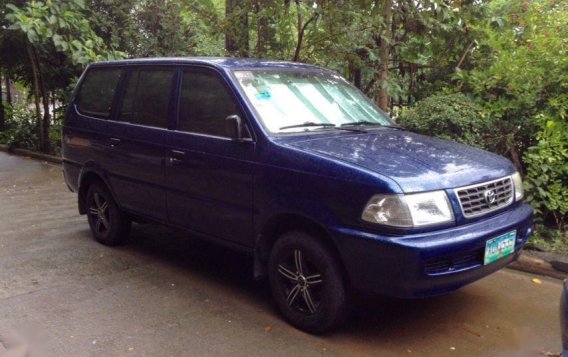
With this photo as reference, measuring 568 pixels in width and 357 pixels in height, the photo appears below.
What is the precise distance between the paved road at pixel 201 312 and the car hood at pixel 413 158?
1.10 metres

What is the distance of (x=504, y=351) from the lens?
3641 millimetres

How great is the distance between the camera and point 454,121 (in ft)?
19.6

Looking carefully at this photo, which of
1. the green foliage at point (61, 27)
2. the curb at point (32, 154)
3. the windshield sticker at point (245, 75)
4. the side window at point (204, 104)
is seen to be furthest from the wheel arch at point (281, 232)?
the curb at point (32, 154)

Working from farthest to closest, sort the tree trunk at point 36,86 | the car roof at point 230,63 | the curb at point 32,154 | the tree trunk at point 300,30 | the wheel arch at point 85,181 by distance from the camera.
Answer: the curb at point 32,154
the tree trunk at point 36,86
the tree trunk at point 300,30
the wheel arch at point 85,181
the car roof at point 230,63

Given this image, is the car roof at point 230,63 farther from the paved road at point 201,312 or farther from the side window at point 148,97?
the paved road at point 201,312

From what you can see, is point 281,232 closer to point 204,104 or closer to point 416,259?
point 416,259

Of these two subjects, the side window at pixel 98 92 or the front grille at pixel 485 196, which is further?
the side window at pixel 98 92

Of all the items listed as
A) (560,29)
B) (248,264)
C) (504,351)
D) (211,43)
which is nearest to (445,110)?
(560,29)

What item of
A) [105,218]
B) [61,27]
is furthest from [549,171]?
[61,27]

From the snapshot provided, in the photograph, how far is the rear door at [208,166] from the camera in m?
4.14

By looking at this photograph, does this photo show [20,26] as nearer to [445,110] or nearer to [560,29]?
[445,110]

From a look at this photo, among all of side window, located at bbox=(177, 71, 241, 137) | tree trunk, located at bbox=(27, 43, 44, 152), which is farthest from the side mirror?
tree trunk, located at bbox=(27, 43, 44, 152)

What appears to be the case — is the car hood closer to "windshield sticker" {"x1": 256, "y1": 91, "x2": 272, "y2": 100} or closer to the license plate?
the license plate

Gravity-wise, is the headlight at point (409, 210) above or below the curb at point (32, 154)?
above
